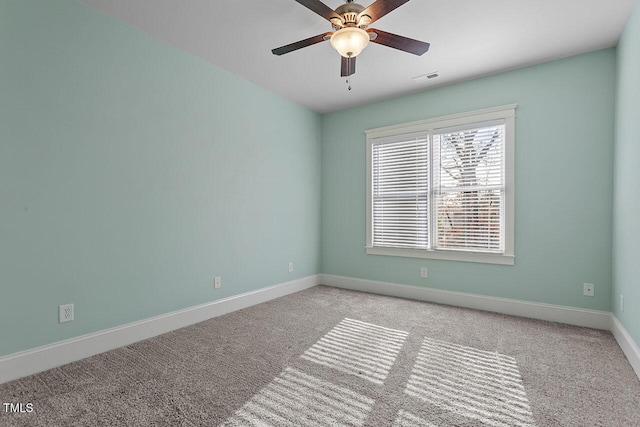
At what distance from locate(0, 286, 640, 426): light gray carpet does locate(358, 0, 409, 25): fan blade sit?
7.72 feet

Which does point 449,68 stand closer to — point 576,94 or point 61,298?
point 576,94

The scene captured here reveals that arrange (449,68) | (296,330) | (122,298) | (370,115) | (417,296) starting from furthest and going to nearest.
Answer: (370,115), (417,296), (449,68), (296,330), (122,298)

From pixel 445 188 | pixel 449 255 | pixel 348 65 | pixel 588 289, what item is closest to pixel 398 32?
pixel 348 65

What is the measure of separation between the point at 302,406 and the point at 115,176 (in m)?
2.27

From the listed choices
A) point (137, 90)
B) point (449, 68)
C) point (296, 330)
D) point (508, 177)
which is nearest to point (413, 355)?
point (296, 330)

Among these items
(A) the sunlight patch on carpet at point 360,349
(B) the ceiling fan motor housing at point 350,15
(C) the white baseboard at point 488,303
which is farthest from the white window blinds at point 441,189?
(B) the ceiling fan motor housing at point 350,15

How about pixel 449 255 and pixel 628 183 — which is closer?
pixel 628 183

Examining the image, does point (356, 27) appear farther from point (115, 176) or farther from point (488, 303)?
point (488, 303)

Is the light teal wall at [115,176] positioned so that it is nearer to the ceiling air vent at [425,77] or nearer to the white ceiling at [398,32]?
the white ceiling at [398,32]

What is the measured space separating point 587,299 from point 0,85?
16.7 feet

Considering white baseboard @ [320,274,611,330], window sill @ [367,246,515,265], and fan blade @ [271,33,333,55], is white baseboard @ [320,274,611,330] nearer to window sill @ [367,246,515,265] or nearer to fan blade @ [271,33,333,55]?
window sill @ [367,246,515,265]

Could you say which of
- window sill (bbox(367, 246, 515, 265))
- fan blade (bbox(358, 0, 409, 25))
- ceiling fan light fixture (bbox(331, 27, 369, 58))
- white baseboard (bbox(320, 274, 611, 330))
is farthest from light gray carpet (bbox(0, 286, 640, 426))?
fan blade (bbox(358, 0, 409, 25))

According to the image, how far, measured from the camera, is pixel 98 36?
99.4 inches

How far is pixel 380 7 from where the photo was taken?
1.99m
